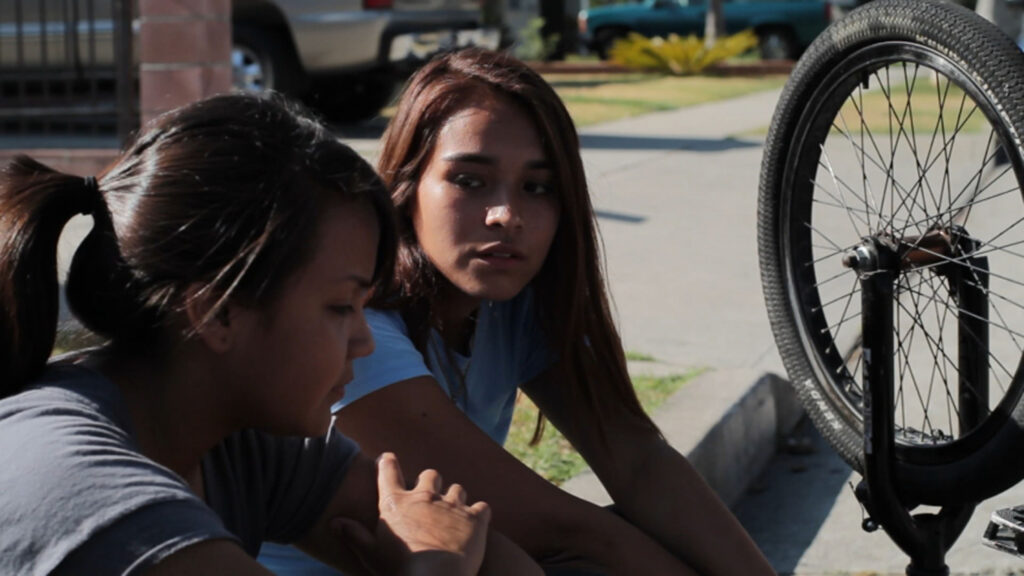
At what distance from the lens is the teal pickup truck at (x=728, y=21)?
2534 cm

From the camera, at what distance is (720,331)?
5.36 meters

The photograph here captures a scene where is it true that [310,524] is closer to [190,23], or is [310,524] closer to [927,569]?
[927,569]

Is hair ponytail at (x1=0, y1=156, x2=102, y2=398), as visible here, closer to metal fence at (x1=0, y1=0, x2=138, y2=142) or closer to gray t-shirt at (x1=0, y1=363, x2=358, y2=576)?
gray t-shirt at (x1=0, y1=363, x2=358, y2=576)

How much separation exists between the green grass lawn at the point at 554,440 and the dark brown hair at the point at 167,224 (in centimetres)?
195

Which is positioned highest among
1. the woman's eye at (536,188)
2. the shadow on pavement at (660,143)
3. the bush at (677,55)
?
the woman's eye at (536,188)

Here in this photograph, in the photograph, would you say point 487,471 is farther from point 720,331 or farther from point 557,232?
point 720,331

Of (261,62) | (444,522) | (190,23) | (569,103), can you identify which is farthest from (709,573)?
(569,103)

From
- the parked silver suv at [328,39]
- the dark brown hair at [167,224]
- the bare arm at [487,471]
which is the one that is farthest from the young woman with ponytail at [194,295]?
the parked silver suv at [328,39]

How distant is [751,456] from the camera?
4195mm

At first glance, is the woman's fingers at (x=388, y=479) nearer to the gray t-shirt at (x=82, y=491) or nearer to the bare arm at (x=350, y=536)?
the bare arm at (x=350, y=536)

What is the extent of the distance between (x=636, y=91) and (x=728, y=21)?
10.2 metres

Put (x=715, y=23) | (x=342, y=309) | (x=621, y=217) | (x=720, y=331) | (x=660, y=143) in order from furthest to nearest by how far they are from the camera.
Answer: (x=715, y=23), (x=660, y=143), (x=621, y=217), (x=720, y=331), (x=342, y=309)

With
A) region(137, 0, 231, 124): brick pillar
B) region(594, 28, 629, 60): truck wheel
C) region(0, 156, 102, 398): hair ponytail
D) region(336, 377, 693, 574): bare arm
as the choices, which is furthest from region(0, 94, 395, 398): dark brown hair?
region(594, 28, 629, 60): truck wheel

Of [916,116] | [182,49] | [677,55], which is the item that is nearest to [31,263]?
[182,49]
